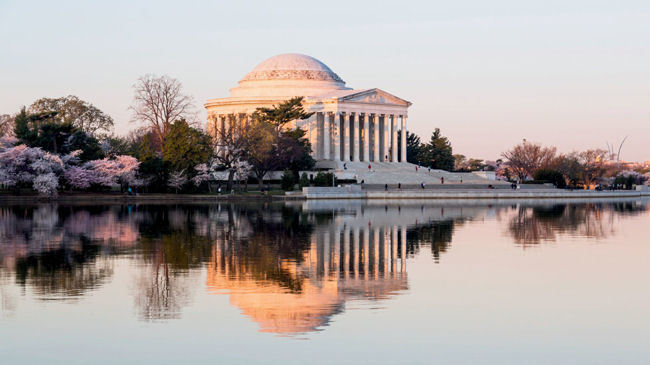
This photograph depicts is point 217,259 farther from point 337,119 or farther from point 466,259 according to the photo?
point 337,119

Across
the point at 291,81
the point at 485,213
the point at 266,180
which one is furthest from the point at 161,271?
the point at 291,81

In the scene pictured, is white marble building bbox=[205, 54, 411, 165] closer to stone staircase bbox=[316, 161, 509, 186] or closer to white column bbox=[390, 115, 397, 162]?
white column bbox=[390, 115, 397, 162]

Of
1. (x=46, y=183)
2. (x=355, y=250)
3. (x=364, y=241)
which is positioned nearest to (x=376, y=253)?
(x=355, y=250)

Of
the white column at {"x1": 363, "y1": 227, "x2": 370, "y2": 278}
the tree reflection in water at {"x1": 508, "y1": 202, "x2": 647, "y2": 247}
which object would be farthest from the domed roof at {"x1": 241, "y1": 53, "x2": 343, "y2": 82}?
the white column at {"x1": 363, "y1": 227, "x2": 370, "y2": 278}

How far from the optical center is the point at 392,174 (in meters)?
120

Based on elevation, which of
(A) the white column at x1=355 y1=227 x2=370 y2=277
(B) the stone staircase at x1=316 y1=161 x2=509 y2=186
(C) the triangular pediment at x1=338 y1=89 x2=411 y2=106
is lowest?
(A) the white column at x1=355 y1=227 x2=370 y2=277

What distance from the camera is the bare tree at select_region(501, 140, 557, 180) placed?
14962 cm

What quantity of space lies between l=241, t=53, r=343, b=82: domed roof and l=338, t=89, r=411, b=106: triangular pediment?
1074 cm

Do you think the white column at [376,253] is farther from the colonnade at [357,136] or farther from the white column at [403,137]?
the white column at [403,137]

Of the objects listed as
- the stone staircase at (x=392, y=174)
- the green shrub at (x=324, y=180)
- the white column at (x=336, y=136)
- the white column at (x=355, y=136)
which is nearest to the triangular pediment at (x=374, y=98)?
the white column at (x=355, y=136)

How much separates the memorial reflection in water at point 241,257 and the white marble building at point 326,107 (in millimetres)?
76663

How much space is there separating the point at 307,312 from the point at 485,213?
4569cm

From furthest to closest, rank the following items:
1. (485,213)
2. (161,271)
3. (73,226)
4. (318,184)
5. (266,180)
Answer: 1. (266,180)
2. (318,184)
3. (485,213)
4. (73,226)
5. (161,271)

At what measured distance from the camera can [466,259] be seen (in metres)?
30.4
